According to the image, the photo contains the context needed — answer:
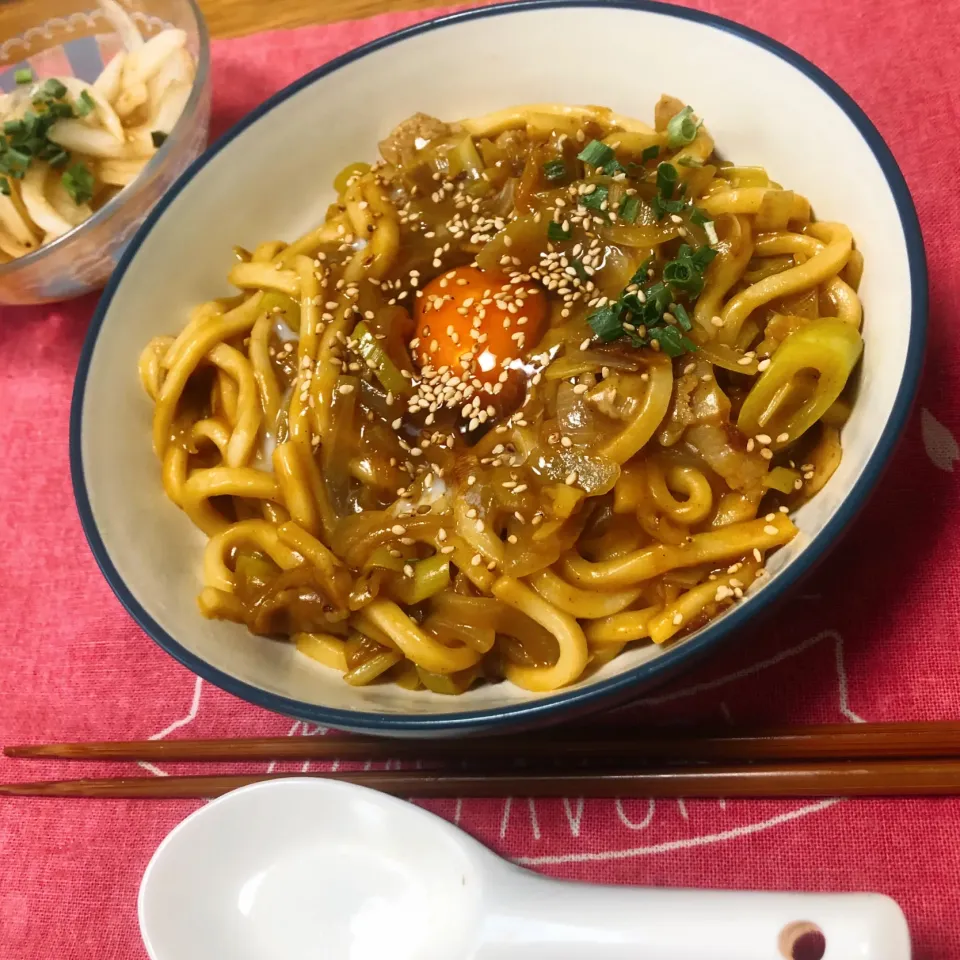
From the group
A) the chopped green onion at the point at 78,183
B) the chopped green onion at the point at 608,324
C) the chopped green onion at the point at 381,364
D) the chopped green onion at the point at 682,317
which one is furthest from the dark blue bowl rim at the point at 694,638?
the chopped green onion at the point at 78,183

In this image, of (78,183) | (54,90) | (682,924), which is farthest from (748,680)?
(54,90)

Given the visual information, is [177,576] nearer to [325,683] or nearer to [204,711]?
[204,711]

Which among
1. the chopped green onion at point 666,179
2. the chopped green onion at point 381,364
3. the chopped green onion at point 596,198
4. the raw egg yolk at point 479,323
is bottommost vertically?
the chopped green onion at point 381,364

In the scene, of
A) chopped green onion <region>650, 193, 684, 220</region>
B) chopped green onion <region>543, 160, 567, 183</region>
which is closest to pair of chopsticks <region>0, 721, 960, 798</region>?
chopped green onion <region>650, 193, 684, 220</region>

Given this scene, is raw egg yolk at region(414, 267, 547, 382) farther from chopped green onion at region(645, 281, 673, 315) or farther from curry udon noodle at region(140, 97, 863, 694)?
chopped green onion at region(645, 281, 673, 315)

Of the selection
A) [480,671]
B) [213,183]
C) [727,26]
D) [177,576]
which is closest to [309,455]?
[177,576]

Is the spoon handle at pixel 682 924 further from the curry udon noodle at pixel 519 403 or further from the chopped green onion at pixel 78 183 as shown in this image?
the chopped green onion at pixel 78 183
